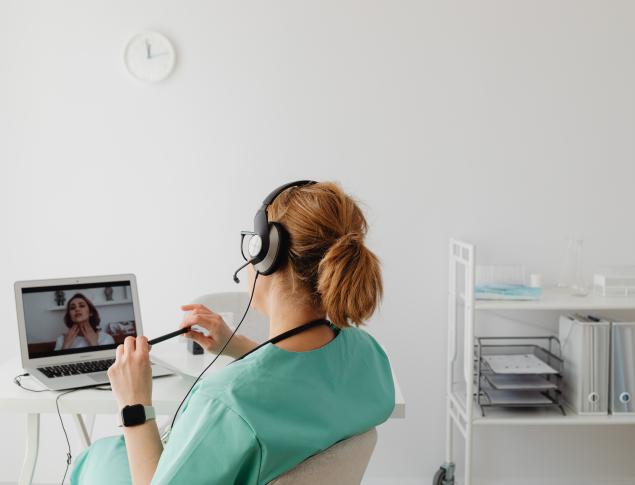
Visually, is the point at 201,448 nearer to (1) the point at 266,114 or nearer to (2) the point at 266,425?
(2) the point at 266,425

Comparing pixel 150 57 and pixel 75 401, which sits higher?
pixel 150 57

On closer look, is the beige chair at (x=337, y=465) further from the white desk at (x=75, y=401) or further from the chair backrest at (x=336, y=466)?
the white desk at (x=75, y=401)

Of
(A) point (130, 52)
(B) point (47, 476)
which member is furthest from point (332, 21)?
(B) point (47, 476)

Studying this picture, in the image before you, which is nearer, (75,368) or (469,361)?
(75,368)

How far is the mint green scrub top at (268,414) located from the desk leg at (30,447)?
0.95m

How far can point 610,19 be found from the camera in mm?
2613

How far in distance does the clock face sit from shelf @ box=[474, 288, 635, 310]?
4.96ft

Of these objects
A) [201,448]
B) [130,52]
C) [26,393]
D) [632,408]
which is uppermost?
[130,52]

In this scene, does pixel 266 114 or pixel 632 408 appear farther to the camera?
pixel 266 114

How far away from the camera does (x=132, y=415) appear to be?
45.6 inches

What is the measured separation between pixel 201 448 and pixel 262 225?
15.8 inches

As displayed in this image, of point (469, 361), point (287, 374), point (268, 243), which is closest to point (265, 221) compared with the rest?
point (268, 243)

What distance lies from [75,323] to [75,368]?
0.45ft

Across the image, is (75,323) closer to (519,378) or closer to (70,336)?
(70,336)
